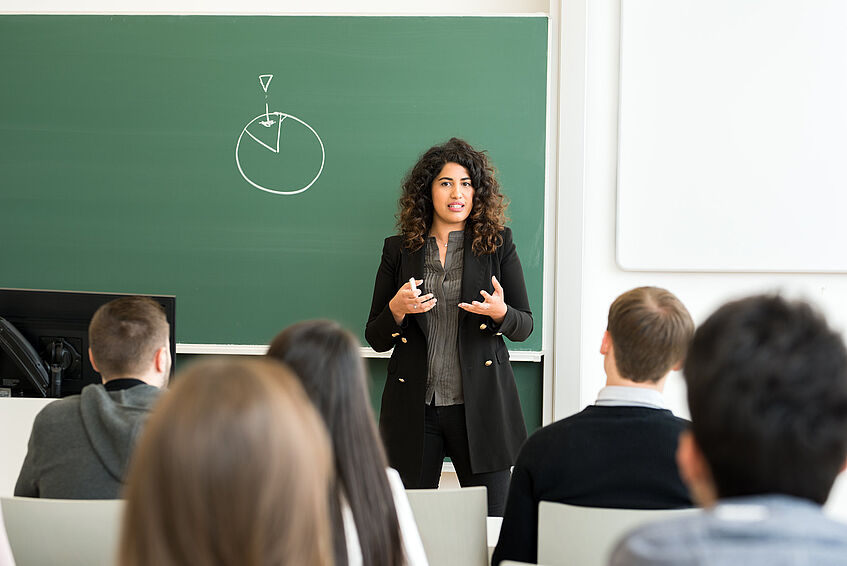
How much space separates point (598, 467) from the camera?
1605 mm

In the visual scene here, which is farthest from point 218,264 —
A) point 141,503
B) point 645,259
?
point 141,503

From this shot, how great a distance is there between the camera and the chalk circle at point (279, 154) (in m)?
3.62

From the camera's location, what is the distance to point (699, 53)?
336cm

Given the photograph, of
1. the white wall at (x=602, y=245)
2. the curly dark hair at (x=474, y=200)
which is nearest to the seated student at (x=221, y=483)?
the curly dark hair at (x=474, y=200)

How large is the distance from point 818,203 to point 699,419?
2870 millimetres

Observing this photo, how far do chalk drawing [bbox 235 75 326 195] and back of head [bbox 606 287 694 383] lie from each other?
7.01 feet

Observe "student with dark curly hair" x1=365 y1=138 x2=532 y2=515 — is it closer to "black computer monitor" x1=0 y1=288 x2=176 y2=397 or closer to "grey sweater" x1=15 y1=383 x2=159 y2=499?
"black computer monitor" x1=0 y1=288 x2=176 y2=397

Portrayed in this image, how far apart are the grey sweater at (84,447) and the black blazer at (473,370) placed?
122 cm

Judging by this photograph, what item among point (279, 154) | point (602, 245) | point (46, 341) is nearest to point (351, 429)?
point (46, 341)

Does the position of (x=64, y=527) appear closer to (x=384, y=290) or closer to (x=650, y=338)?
(x=650, y=338)

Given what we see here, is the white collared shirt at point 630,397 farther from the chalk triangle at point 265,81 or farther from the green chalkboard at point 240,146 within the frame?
the chalk triangle at point 265,81

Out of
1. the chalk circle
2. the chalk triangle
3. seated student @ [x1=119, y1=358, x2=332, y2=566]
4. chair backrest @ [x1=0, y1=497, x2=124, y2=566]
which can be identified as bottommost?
chair backrest @ [x1=0, y1=497, x2=124, y2=566]

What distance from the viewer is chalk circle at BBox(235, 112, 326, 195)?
362cm

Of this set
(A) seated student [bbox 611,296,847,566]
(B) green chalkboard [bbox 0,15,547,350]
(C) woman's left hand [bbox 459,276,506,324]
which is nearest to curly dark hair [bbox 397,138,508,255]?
(C) woman's left hand [bbox 459,276,506,324]
